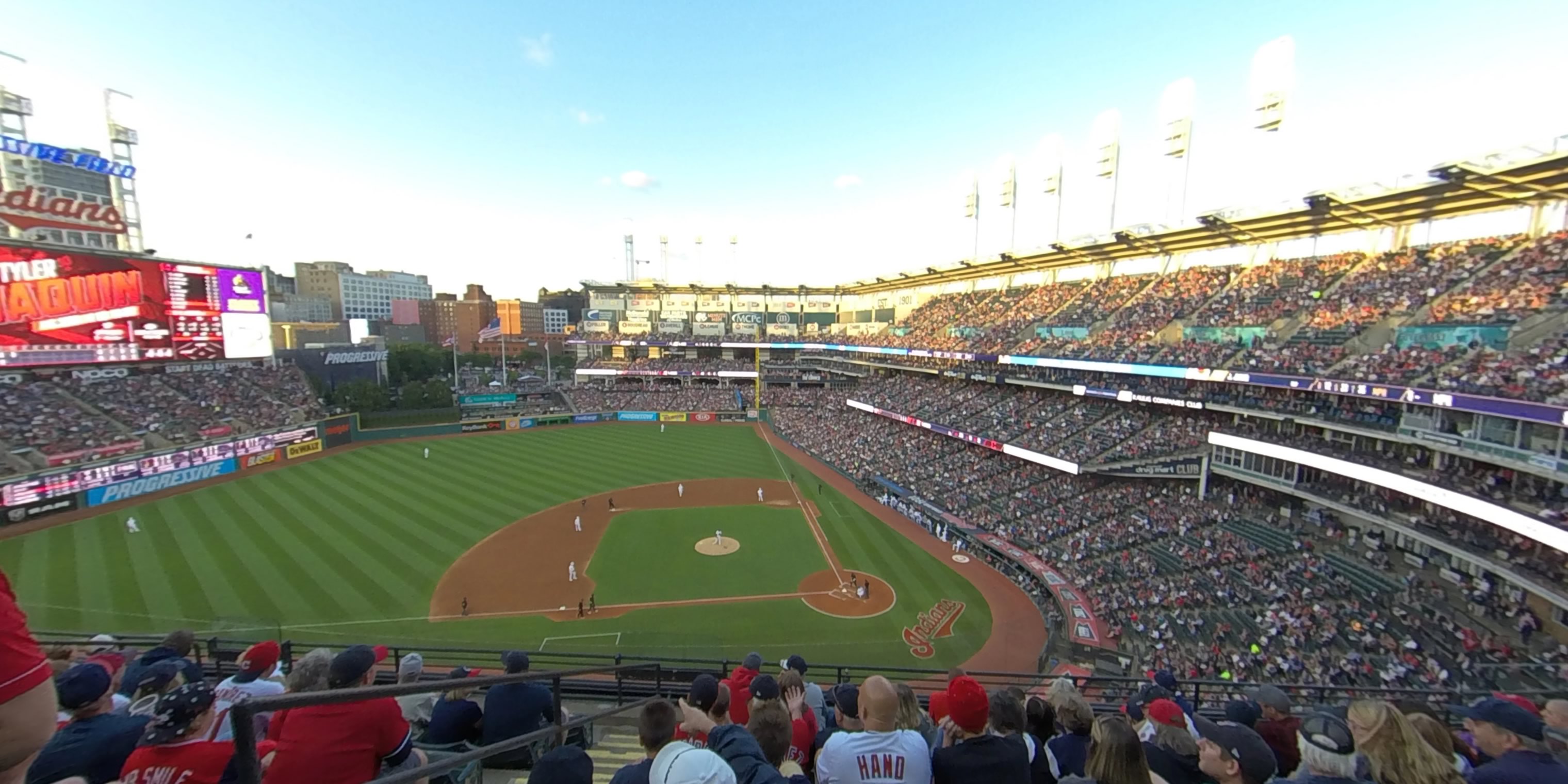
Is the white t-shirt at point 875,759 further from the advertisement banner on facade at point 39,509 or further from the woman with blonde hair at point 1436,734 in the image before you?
the advertisement banner on facade at point 39,509

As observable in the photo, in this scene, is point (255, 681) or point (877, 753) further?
point (255, 681)

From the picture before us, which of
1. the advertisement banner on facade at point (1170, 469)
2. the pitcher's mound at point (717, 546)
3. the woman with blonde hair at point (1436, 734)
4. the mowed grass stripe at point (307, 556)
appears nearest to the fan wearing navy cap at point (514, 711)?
the woman with blonde hair at point (1436, 734)

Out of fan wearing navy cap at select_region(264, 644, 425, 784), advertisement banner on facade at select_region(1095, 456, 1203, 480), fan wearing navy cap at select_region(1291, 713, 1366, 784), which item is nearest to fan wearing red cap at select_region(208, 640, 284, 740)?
fan wearing navy cap at select_region(264, 644, 425, 784)

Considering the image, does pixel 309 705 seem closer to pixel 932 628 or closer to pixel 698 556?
pixel 932 628

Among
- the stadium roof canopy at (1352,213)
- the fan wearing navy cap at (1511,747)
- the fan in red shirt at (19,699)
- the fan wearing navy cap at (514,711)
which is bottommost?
the fan wearing navy cap at (514,711)

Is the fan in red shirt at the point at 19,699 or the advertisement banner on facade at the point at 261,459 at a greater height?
the fan in red shirt at the point at 19,699

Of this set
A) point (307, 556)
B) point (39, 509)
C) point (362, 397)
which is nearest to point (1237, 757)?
point (307, 556)
